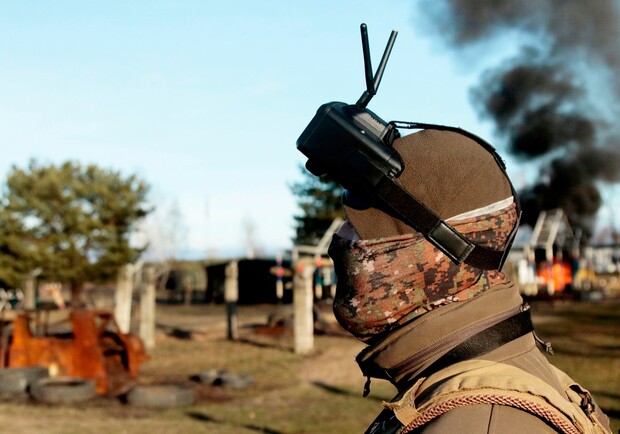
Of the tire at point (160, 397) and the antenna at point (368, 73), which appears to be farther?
the tire at point (160, 397)

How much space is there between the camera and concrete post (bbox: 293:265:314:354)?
57.8 ft

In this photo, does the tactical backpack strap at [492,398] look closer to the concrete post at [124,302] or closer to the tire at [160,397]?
the tire at [160,397]

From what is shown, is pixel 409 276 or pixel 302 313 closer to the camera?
pixel 409 276

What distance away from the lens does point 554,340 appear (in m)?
18.4

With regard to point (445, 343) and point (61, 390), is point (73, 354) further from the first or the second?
point (445, 343)

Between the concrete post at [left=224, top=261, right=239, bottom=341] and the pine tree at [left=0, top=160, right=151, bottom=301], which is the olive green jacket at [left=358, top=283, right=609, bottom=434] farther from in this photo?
the pine tree at [left=0, top=160, right=151, bottom=301]

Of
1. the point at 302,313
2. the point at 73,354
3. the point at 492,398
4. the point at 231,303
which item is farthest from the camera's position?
the point at 231,303

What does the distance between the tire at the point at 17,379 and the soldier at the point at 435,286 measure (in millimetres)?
11259

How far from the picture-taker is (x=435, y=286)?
1671 millimetres

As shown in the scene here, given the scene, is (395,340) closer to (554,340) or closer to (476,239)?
(476,239)

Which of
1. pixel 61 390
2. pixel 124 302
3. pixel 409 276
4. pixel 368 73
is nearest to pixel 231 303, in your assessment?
pixel 124 302

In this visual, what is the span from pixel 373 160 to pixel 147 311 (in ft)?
59.6

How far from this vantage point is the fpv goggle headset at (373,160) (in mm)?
1648

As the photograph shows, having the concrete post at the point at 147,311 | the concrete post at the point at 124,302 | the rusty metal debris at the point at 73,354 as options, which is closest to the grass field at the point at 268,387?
the concrete post at the point at 147,311
